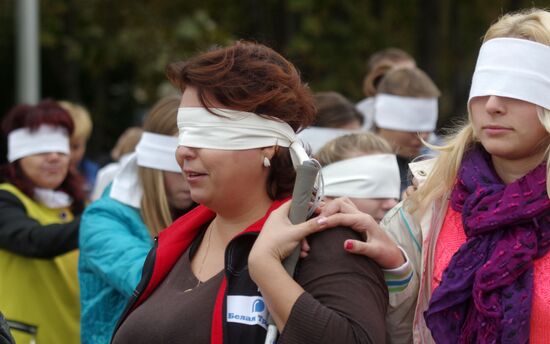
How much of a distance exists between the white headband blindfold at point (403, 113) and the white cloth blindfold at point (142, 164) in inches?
77.7

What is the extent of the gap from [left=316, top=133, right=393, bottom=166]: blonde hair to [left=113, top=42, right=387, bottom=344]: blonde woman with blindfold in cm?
138

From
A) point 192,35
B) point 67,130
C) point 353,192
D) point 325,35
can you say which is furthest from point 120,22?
point 353,192

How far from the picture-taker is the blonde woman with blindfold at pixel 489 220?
293cm

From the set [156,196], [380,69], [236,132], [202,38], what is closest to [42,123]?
[156,196]

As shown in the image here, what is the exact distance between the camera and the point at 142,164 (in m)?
4.62

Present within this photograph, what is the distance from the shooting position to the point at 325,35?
1456cm

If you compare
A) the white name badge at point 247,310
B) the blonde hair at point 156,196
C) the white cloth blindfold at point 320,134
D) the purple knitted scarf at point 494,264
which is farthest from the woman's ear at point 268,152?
the white cloth blindfold at point 320,134

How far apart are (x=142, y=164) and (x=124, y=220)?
0.28m

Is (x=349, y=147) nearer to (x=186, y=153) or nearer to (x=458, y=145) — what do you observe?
(x=458, y=145)

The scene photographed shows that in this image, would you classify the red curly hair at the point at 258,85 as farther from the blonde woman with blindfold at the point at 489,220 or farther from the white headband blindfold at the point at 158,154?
the white headband blindfold at the point at 158,154

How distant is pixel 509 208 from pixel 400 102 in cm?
337

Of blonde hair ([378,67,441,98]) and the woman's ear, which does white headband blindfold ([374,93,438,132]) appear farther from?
the woman's ear

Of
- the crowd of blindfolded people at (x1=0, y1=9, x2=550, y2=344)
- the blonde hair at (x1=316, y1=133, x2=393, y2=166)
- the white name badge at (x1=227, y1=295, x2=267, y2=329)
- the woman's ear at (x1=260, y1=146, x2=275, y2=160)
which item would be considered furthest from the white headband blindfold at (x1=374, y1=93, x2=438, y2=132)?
the white name badge at (x1=227, y1=295, x2=267, y2=329)

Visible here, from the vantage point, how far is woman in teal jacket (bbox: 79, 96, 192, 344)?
14.4 feet
